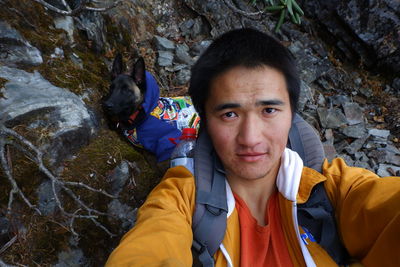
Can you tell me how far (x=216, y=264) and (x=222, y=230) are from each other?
222 mm

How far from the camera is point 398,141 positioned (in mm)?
4938

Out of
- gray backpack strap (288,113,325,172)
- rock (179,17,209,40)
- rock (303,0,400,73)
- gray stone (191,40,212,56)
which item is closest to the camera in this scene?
gray backpack strap (288,113,325,172)

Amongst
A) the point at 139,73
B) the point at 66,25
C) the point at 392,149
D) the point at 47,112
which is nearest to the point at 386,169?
the point at 392,149

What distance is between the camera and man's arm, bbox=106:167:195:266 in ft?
4.16

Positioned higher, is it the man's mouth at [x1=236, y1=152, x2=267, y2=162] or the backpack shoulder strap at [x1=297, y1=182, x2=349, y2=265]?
the man's mouth at [x1=236, y1=152, x2=267, y2=162]

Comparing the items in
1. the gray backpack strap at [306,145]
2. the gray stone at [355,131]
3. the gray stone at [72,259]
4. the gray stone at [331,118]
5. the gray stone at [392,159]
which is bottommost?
the gray stone at [72,259]

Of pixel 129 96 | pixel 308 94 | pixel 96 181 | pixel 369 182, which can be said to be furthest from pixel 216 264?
pixel 308 94

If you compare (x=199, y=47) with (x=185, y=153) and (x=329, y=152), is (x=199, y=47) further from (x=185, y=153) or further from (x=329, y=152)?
(x=185, y=153)

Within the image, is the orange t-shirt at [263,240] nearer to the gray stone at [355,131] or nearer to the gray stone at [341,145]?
the gray stone at [341,145]

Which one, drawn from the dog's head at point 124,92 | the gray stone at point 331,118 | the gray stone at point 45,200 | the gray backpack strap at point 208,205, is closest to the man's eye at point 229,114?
the gray backpack strap at point 208,205

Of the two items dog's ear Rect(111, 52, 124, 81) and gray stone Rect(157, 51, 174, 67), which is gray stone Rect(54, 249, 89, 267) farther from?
gray stone Rect(157, 51, 174, 67)

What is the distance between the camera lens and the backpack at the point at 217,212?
1.58 m

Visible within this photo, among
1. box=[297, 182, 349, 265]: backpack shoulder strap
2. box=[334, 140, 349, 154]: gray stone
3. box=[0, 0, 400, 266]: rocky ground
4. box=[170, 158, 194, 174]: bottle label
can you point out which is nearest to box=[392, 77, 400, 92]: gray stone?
box=[0, 0, 400, 266]: rocky ground

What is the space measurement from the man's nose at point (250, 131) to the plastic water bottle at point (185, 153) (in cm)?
48
